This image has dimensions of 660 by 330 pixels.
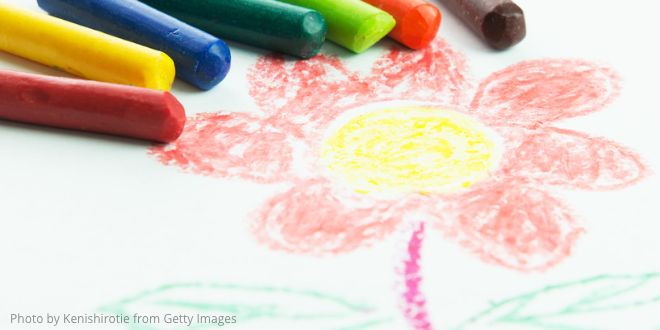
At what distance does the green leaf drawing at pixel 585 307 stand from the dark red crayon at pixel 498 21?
2.17 ft

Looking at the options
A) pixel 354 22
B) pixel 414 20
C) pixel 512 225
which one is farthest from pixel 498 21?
pixel 512 225

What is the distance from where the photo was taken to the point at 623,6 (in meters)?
2.07

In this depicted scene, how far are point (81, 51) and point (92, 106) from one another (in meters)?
0.18

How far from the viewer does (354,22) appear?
6.10ft

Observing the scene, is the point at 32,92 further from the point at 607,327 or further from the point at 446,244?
the point at 607,327

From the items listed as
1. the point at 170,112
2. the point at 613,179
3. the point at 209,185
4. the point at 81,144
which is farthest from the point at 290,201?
the point at 613,179

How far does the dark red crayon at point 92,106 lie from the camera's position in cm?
157

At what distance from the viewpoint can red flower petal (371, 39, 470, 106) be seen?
178cm

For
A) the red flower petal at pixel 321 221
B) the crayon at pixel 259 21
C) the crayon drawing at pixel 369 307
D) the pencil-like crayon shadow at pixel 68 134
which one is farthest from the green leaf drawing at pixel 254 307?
the crayon at pixel 259 21

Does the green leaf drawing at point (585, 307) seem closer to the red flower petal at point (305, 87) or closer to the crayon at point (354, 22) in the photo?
the red flower petal at point (305, 87)

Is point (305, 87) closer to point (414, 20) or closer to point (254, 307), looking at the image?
point (414, 20)

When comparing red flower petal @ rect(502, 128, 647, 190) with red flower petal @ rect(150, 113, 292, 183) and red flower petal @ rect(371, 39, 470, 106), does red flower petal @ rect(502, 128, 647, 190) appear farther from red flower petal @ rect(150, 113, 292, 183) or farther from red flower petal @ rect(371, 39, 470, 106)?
red flower petal @ rect(150, 113, 292, 183)

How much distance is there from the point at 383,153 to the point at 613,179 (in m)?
0.36

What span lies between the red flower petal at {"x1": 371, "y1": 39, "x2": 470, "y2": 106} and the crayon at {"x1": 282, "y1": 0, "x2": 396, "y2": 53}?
5cm
